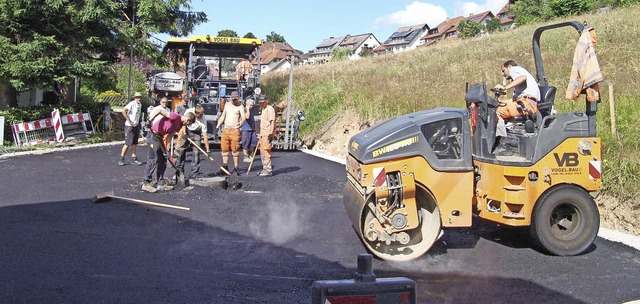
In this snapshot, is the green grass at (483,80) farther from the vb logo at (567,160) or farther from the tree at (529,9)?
the tree at (529,9)

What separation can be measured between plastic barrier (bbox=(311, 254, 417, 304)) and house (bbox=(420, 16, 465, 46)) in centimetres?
9858

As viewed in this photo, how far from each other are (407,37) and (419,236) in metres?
116

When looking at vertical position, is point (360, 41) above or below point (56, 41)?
above

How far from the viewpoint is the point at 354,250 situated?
6.21 meters

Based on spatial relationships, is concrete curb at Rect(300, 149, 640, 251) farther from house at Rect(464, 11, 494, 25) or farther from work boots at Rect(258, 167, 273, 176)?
house at Rect(464, 11, 494, 25)

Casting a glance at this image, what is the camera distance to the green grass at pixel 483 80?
9030mm

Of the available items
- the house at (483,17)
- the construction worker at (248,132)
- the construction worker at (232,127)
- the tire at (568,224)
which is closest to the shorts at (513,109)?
the tire at (568,224)

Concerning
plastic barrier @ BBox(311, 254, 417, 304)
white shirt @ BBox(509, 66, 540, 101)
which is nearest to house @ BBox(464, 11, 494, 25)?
white shirt @ BBox(509, 66, 540, 101)

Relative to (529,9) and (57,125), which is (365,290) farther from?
(529,9)

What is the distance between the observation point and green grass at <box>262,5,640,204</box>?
356 inches

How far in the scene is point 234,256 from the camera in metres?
5.89

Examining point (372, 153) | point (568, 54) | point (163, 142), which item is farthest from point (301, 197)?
point (568, 54)

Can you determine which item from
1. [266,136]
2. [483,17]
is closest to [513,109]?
[266,136]

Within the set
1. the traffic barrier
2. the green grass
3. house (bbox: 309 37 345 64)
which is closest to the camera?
the green grass
